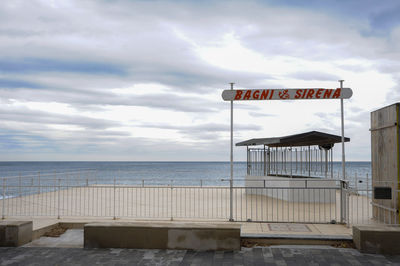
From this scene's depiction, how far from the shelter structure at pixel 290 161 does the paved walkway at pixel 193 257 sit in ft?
24.1

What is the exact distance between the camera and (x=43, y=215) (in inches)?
452

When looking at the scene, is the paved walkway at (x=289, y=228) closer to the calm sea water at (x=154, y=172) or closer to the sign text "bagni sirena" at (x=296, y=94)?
the sign text "bagni sirena" at (x=296, y=94)

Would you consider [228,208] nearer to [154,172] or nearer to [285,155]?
[285,155]

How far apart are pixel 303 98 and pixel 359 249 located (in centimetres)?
443

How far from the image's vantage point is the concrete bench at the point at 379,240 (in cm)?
703

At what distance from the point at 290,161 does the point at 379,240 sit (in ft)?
34.3

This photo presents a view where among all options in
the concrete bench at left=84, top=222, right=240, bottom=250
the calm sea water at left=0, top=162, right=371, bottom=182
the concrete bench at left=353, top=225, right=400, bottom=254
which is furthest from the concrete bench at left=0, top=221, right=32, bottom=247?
the calm sea water at left=0, top=162, right=371, bottom=182

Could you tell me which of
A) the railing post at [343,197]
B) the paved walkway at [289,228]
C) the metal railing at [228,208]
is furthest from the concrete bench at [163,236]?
the railing post at [343,197]

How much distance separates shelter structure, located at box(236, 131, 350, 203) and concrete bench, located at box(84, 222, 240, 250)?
302 inches

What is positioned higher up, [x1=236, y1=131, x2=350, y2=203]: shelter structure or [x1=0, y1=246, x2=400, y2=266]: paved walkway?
[x1=236, y1=131, x2=350, y2=203]: shelter structure

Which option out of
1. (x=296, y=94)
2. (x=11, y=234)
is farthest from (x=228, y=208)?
(x=11, y=234)

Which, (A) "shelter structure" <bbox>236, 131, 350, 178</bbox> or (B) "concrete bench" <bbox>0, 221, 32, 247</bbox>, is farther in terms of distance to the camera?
(A) "shelter structure" <bbox>236, 131, 350, 178</bbox>

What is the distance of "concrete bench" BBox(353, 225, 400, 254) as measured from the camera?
703cm

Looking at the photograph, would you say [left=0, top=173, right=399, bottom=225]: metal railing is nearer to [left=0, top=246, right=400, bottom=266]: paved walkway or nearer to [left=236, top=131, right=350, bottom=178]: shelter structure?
[left=236, top=131, right=350, bottom=178]: shelter structure
